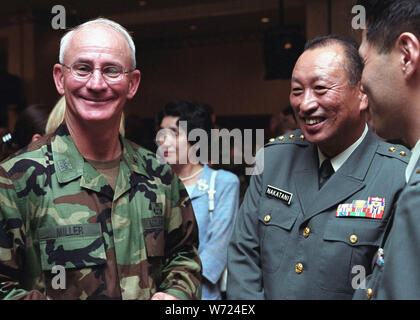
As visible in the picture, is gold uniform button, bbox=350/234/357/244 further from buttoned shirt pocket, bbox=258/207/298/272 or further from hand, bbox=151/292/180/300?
hand, bbox=151/292/180/300

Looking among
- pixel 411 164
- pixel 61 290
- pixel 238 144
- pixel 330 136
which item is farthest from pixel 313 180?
pixel 238 144

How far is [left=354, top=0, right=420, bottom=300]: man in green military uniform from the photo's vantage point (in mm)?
819

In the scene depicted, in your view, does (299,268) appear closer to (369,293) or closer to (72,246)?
(369,293)

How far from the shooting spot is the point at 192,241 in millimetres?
1513

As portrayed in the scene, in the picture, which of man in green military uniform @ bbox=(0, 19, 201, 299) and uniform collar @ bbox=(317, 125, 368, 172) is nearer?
man in green military uniform @ bbox=(0, 19, 201, 299)

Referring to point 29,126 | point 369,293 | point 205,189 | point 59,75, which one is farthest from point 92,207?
point 29,126

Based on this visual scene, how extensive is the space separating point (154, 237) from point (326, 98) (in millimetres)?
701

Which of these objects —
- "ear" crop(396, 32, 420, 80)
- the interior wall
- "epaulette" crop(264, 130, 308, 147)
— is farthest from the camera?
the interior wall

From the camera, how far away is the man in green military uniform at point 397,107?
819 millimetres

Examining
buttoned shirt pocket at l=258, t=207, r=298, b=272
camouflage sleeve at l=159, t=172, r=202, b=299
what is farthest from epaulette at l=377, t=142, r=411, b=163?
camouflage sleeve at l=159, t=172, r=202, b=299

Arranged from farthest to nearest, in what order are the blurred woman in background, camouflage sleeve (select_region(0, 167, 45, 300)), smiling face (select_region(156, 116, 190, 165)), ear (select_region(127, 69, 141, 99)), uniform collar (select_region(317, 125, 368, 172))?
smiling face (select_region(156, 116, 190, 165)), the blurred woman in background, uniform collar (select_region(317, 125, 368, 172)), ear (select_region(127, 69, 141, 99)), camouflage sleeve (select_region(0, 167, 45, 300))

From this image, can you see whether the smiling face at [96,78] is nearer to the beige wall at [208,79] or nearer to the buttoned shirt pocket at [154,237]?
the buttoned shirt pocket at [154,237]

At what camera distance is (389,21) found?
41.9 inches
